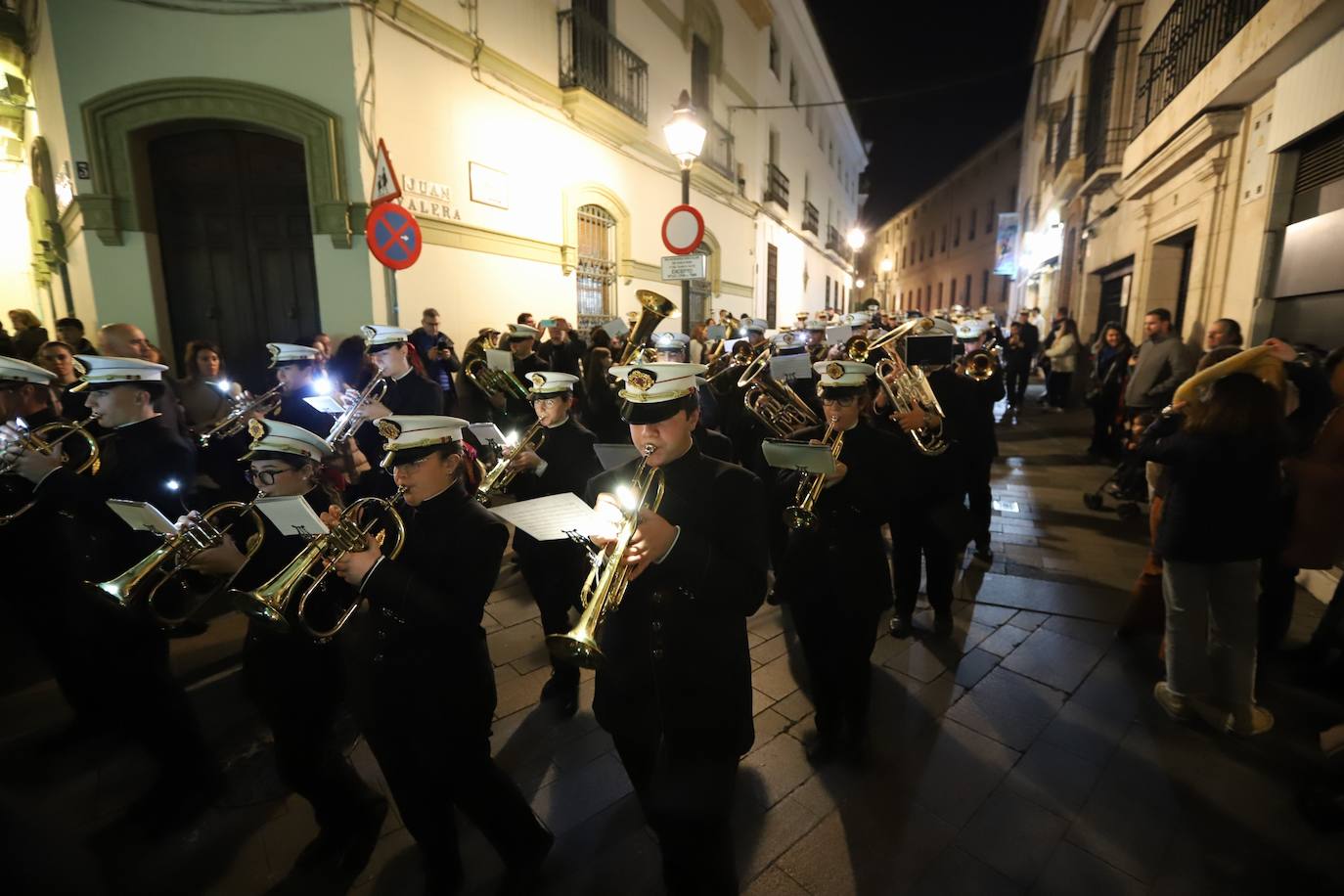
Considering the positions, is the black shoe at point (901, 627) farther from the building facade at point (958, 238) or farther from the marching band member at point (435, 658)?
the building facade at point (958, 238)

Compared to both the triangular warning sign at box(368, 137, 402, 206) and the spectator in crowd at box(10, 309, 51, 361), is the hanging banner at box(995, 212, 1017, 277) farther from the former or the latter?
the spectator in crowd at box(10, 309, 51, 361)

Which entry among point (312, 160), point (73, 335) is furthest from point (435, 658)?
point (312, 160)

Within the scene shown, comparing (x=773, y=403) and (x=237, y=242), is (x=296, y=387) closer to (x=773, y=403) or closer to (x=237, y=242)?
(x=773, y=403)

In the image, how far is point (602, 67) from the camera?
11.7 metres

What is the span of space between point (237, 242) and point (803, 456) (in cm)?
901

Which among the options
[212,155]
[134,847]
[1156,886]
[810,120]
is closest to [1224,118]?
[1156,886]

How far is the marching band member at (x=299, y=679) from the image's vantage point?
8.09 ft

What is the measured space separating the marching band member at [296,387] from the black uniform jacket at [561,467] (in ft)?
6.71

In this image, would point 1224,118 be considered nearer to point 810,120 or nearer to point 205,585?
point 205,585

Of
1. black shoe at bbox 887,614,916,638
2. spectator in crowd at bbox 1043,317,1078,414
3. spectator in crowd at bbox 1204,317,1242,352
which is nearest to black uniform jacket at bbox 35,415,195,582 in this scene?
black shoe at bbox 887,614,916,638

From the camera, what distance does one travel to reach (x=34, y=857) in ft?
3.29

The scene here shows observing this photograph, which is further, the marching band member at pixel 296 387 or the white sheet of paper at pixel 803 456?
the marching band member at pixel 296 387

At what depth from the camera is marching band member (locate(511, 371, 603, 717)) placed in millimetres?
3875

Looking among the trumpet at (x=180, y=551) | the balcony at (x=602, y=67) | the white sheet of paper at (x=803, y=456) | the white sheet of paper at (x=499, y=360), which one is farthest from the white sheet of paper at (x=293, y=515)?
the balcony at (x=602, y=67)
